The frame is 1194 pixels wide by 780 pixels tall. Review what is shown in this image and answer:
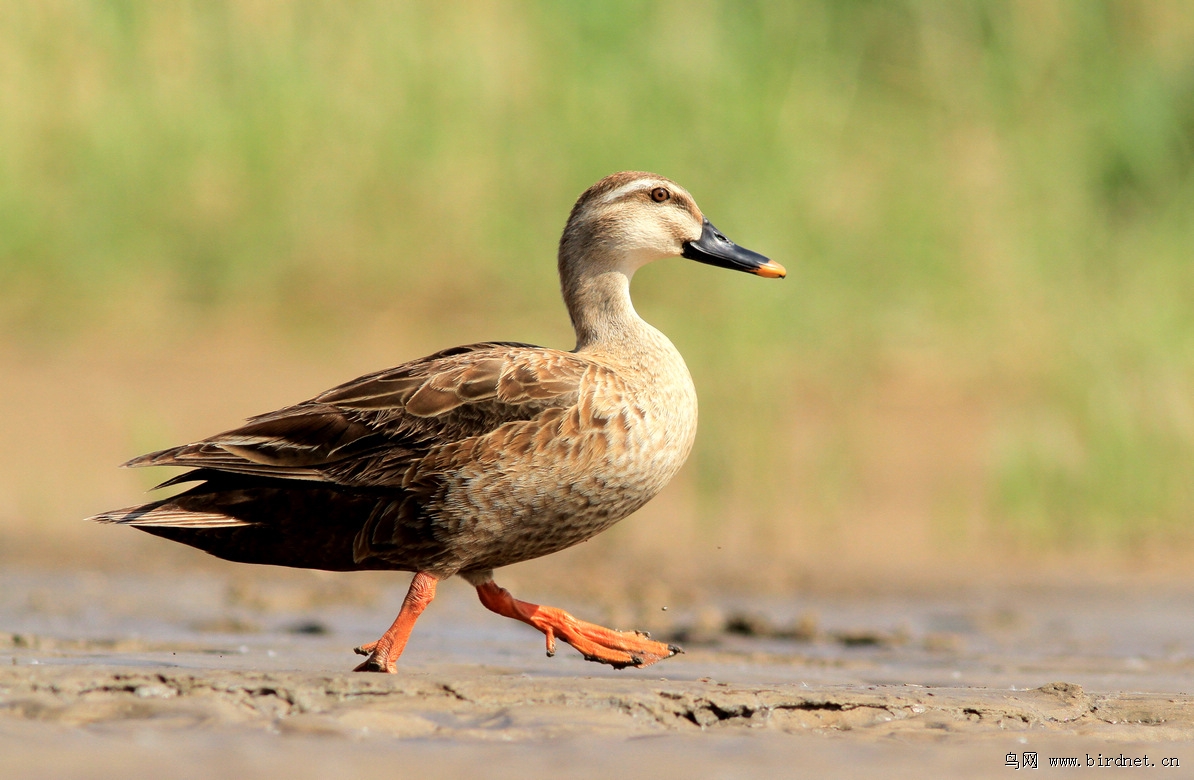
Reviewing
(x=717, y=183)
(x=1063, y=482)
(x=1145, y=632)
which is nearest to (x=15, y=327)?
(x=717, y=183)

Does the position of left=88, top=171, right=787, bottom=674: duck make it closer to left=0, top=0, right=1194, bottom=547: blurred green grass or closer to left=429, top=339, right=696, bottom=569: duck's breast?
left=429, top=339, right=696, bottom=569: duck's breast

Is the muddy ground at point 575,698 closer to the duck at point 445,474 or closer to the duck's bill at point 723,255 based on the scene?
the duck at point 445,474

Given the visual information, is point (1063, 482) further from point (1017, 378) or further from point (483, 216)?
point (483, 216)

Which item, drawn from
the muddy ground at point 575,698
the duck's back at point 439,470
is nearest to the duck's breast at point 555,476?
the duck's back at point 439,470

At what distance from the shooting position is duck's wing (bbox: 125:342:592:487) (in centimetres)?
496

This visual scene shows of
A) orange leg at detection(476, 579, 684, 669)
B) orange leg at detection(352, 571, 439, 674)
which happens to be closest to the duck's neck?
orange leg at detection(476, 579, 684, 669)

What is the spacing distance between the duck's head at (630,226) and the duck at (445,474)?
0.56 metres

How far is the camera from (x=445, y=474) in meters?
4.93

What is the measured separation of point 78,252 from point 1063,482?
234 inches

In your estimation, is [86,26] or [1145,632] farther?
[86,26]

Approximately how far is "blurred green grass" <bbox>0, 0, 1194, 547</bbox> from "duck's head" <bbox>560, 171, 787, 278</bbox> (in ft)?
11.9

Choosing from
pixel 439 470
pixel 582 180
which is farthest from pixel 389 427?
pixel 582 180

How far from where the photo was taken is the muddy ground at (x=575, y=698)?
358 centimetres

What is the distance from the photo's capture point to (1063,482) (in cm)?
809
